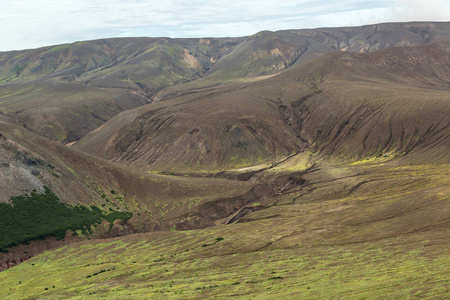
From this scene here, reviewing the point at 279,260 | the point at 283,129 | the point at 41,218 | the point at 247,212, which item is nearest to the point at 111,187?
the point at 41,218

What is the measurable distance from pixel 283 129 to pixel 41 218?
123885 millimetres

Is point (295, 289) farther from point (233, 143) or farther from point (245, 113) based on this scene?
point (245, 113)

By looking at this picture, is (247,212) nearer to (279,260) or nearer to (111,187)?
(111,187)

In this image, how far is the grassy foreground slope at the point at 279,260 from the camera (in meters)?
31.5

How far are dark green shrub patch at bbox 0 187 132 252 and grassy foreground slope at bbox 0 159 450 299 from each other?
5.86 m

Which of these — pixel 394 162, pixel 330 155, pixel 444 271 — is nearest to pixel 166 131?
pixel 330 155

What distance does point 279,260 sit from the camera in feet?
143

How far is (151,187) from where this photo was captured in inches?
3632

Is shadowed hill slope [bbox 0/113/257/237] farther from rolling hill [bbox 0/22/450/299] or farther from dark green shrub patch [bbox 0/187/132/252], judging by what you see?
dark green shrub patch [bbox 0/187/132/252]

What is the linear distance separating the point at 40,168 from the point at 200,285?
5182cm

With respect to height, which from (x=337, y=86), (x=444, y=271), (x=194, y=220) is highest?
(x=337, y=86)

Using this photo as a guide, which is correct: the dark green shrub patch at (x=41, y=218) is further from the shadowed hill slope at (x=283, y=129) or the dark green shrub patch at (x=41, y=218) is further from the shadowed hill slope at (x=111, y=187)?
the shadowed hill slope at (x=283, y=129)

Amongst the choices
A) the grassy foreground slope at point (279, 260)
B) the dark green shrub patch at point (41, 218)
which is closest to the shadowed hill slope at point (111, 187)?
the dark green shrub patch at point (41, 218)

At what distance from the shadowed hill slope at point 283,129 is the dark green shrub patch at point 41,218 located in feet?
264
